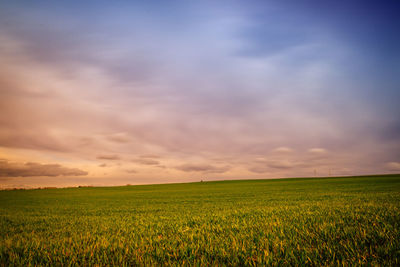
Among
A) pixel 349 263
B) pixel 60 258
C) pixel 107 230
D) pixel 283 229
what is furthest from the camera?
pixel 107 230

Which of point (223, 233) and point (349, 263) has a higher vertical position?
point (349, 263)

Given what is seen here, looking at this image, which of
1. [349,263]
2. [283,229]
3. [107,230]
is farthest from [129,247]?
[349,263]

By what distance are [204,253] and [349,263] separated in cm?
247

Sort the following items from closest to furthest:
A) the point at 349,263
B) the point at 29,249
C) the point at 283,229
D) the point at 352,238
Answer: the point at 349,263 < the point at 352,238 < the point at 29,249 < the point at 283,229

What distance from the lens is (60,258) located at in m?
4.17

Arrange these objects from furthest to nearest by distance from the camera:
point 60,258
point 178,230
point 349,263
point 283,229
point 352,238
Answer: point 178,230
point 283,229
point 352,238
point 60,258
point 349,263

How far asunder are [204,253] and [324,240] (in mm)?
2636

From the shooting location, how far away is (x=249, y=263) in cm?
351

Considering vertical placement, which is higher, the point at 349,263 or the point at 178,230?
the point at 349,263

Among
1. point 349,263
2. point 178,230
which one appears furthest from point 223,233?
point 349,263

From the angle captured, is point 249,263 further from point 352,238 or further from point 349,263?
point 352,238

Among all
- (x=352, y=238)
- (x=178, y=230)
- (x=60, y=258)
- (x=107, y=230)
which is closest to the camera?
(x=60, y=258)

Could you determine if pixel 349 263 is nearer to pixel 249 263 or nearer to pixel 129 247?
pixel 249 263

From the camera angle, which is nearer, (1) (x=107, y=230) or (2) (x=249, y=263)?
(2) (x=249, y=263)
